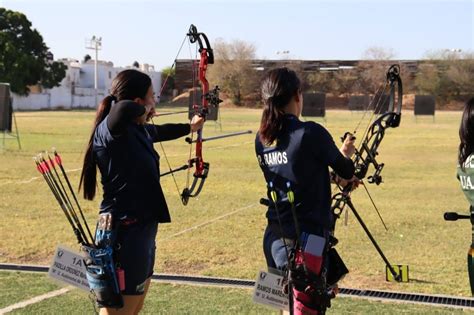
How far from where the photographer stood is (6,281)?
5406 mm

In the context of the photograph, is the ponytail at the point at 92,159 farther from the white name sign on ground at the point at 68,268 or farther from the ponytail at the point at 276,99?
the ponytail at the point at 276,99

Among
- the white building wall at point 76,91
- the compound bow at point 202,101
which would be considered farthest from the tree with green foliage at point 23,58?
the compound bow at point 202,101

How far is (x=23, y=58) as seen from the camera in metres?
58.2

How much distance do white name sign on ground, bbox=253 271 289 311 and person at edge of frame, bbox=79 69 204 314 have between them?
545 mm

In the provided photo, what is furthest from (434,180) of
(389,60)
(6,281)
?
(389,60)

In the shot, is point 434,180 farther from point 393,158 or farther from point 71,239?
point 71,239

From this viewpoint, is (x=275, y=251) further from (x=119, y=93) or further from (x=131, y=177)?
(x=119, y=93)

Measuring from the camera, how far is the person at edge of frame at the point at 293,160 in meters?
3.00

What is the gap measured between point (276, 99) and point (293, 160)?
0.31 meters

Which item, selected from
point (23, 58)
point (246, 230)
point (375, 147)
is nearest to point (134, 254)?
point (375, 147)

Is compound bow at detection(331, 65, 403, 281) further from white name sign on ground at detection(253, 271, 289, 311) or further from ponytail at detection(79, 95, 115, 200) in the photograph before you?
ponytail at detection(79, 95, 115, 200)

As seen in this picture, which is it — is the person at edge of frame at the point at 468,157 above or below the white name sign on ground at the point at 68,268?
above

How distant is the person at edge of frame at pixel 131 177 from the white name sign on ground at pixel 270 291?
21.4 inches

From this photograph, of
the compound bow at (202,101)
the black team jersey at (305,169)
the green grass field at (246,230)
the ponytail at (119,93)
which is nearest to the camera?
the black team jersey at (305,169)
